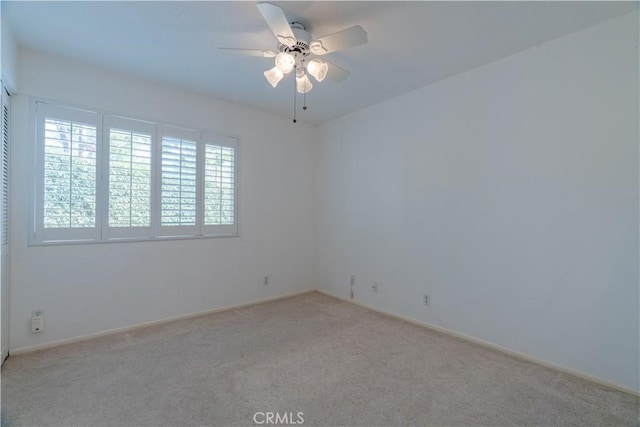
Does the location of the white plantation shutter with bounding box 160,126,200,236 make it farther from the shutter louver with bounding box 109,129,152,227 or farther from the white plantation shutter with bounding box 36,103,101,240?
the white plantation shutter with bounding box 36,103,101,240

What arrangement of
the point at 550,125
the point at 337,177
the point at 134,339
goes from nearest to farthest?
1. the point at 550,125
2. the point at 134,339
3. the point at 337,177

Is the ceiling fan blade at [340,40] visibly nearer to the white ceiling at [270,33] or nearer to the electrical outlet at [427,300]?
the white ceiling at [270,33]

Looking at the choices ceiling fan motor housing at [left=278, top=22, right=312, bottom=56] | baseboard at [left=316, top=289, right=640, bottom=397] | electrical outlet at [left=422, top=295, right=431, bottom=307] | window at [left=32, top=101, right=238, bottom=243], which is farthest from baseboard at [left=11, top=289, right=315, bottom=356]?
ceiling fan motor housing at [left=278, top=22, right=312, bottom=56]

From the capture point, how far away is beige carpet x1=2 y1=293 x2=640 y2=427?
176 cm

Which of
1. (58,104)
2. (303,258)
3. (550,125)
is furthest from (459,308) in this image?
A: (58,104)

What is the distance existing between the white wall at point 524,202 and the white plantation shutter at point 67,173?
3.00m

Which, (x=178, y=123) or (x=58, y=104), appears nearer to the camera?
(x=58, y=104)

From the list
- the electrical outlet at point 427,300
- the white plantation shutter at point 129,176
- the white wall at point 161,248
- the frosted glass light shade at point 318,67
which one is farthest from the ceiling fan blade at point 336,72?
the electrical outlet at point 427,300

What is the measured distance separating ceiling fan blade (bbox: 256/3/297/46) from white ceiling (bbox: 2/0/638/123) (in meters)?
0.20

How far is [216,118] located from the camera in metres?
3.56

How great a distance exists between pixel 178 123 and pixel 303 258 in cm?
248

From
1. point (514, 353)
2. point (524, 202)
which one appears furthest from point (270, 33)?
point (514, 353)

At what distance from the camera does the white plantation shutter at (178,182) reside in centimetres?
318

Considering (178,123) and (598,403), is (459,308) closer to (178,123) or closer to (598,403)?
(598,403)
